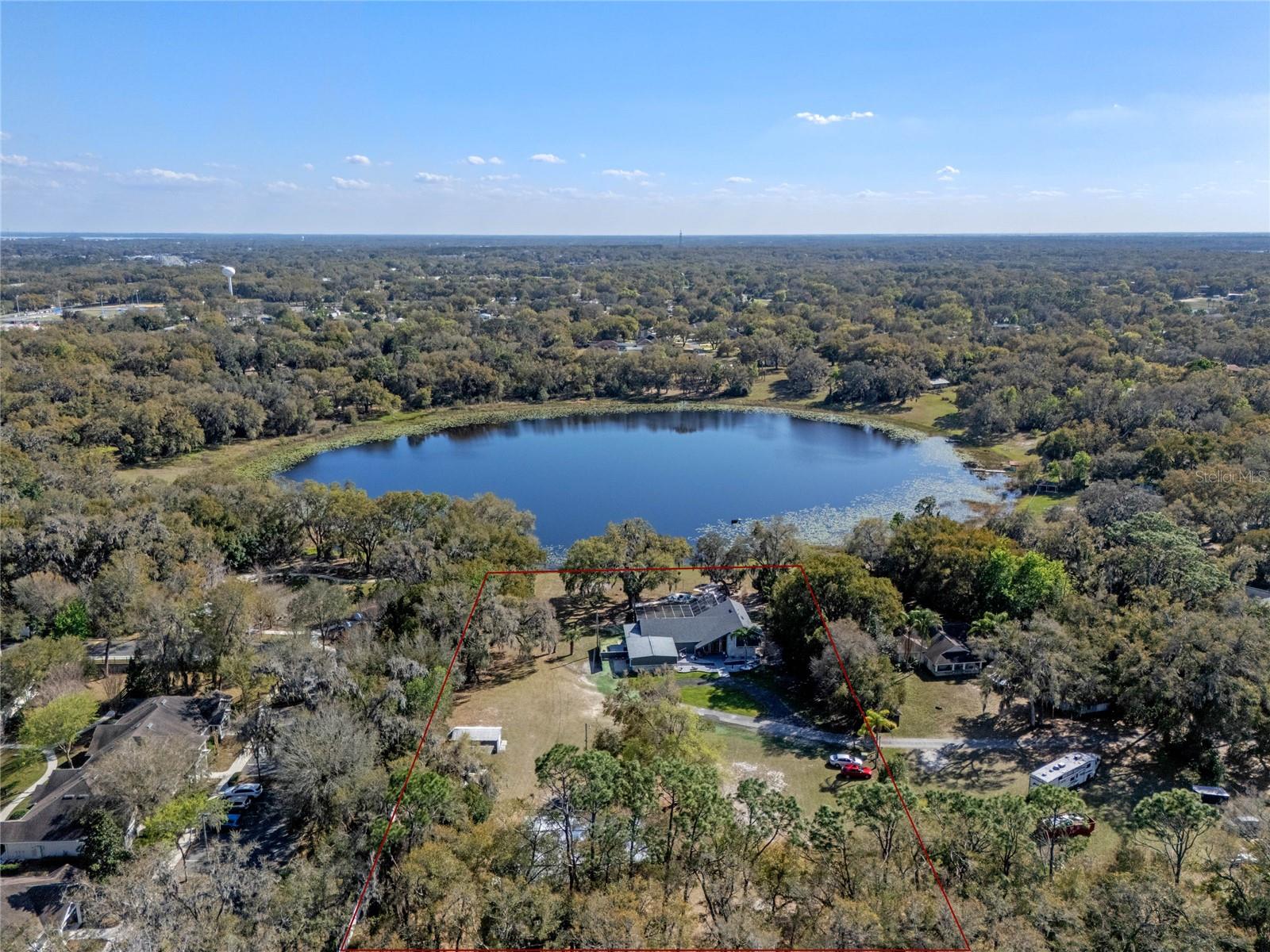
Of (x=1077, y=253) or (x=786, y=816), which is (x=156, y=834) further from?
(x=1077, y=253)

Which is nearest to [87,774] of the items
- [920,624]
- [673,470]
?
[920,624]

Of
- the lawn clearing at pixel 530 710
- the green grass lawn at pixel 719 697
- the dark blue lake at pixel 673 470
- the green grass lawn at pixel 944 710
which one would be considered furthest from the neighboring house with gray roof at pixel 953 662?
the dark blue lake at pixel 673 470

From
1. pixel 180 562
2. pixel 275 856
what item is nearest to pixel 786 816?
pixel 275 856

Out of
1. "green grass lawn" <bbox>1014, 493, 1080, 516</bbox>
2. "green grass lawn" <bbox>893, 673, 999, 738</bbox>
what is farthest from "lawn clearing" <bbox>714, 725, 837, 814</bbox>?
"green grass lawn" <bbox>1014, 493, 1080, 516</bbox>

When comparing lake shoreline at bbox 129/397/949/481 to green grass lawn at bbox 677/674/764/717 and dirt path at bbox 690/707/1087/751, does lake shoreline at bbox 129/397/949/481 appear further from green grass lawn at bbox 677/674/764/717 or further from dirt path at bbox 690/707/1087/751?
dirt path at bbox 690/707/1087/751

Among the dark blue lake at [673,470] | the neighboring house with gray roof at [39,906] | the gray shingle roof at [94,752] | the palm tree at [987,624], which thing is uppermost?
the palm tree at [987,624]

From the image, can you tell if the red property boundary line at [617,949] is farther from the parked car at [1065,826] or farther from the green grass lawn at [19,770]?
the green grass lawn at [19,770]
